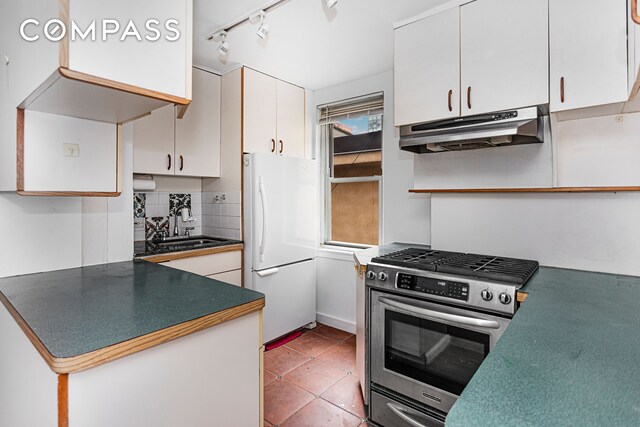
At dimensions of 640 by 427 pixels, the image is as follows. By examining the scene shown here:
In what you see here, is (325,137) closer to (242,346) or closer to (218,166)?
(218,166)

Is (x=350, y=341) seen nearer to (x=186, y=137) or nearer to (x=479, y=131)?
(x=479, y=131)

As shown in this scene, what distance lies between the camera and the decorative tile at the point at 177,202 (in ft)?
10.4

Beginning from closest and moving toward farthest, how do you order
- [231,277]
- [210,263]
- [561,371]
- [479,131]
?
[561,371]
[479,131]
[210,263]
[231,277]

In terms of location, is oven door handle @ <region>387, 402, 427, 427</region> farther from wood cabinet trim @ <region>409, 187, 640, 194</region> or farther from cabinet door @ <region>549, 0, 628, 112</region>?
cabinet door @ <region>549, 0, 628, 112</region>

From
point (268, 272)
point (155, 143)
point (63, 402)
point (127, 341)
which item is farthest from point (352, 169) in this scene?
point (63, 402)

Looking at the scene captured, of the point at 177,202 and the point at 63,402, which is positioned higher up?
the point at 177,202

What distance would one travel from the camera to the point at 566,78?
1655 mm

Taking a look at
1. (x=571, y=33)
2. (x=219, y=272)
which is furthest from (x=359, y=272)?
(x=571, y=33)

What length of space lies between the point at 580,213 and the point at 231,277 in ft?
8.00

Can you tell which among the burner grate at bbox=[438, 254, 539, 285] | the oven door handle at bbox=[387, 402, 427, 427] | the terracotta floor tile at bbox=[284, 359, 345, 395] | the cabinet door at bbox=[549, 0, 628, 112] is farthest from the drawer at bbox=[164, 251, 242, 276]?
the cabinet door at bbox=[549, 0, 628, 112]

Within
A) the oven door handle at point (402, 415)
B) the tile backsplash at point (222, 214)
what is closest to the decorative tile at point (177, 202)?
the tile backsplash at point (222, 214)

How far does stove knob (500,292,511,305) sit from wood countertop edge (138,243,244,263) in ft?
6.65

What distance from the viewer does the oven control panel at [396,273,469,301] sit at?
5.31 ft

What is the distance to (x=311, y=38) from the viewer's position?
2.45 meters
